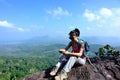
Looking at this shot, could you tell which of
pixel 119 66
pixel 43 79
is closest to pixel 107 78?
pixel 119 66

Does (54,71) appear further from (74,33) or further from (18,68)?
(18,68)

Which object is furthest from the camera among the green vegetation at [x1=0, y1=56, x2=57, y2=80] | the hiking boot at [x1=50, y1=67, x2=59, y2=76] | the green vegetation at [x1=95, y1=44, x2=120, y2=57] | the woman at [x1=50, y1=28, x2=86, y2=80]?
the green vegetation at [x1=0, y1=56, x2=57, y2=80]

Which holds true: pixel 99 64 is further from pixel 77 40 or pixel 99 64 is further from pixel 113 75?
pixel 77 40

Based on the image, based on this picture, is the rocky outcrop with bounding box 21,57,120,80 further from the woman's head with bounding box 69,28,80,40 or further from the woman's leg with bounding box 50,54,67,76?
the woman's head with bounding box 69,28,80,40

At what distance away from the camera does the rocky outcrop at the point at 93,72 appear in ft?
27.3

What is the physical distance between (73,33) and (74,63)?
101 centimetres

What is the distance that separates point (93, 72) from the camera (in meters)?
8.48

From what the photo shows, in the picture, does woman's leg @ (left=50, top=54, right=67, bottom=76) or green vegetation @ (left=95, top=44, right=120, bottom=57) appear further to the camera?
green vegetation @ (left=95, top=44, right=120, bottom=57)

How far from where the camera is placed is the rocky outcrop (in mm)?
8336

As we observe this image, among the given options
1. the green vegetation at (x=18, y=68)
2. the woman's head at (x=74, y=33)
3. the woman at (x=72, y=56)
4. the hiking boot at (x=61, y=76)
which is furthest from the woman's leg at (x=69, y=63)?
the green vegetation at (x=18, y=68)

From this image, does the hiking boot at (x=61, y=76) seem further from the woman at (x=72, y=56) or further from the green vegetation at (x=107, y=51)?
the green vegetation at (x=107, y=51)

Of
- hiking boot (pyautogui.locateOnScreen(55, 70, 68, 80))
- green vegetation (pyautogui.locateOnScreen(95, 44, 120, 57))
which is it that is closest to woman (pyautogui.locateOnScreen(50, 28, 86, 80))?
hiking boot (pyautogui.locateOnScreen(55, 70, 68, 80))

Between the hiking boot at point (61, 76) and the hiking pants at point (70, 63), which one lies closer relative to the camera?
the hiking boot at point (61, 76)

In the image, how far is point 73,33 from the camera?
8359 millimetres
